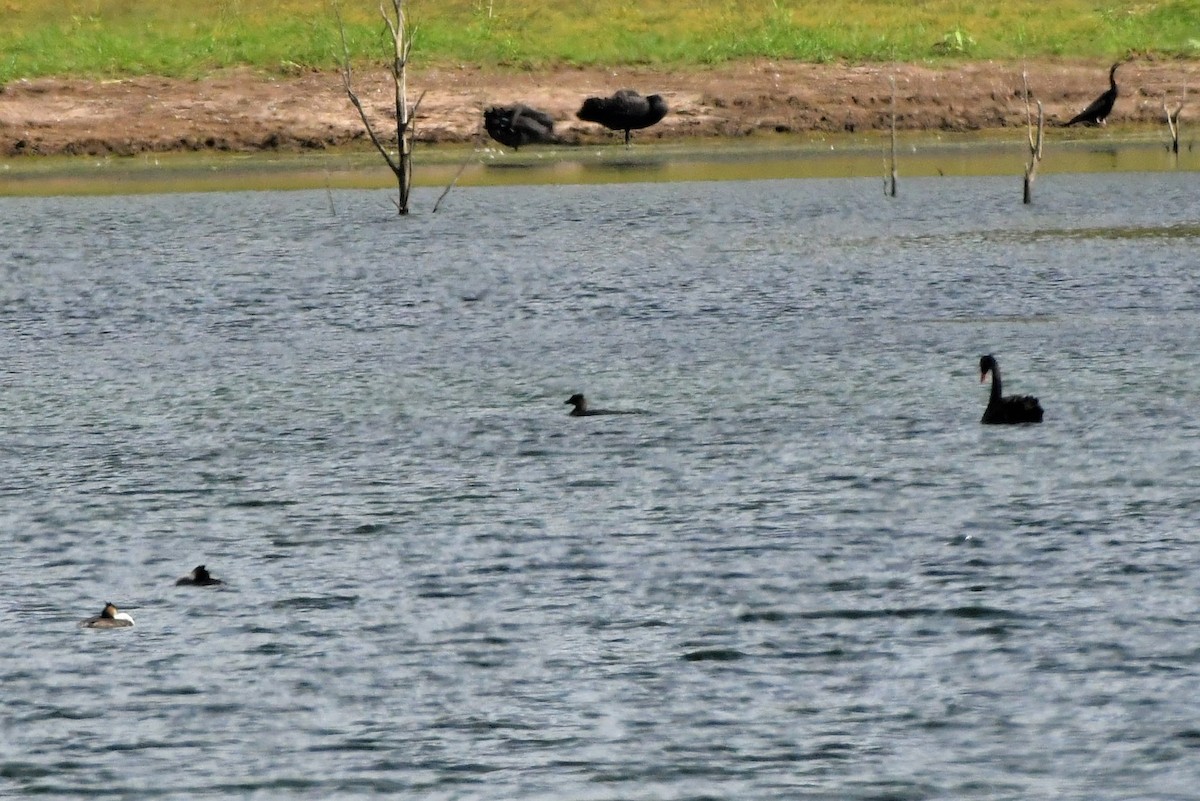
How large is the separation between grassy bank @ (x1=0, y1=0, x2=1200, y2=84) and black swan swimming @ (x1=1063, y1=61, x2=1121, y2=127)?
7.27 metres

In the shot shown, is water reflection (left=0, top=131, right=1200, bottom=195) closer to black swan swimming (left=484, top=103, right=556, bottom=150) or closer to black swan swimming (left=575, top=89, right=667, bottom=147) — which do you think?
black swan swimming (left=484, top=103, right=556, bottom=150)

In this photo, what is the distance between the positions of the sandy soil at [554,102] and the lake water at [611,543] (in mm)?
37154

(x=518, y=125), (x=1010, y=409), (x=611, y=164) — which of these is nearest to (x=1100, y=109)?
(x=611, y=164)

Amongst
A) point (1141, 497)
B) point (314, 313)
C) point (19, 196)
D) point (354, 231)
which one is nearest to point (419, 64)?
point (19, 196)

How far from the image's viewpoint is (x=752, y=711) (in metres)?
13.0

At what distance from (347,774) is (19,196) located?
5596 cm

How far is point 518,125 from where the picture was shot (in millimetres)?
74500

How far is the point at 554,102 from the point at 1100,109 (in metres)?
18.5

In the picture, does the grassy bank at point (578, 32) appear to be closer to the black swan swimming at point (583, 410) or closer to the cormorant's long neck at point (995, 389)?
the black swan swimming at point (583, 410)

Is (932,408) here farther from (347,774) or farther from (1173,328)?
(347,774)

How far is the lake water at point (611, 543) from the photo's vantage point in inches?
491

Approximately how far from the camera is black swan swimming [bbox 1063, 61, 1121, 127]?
68.1 meters

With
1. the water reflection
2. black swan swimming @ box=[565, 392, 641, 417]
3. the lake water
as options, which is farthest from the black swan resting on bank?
the water reflection

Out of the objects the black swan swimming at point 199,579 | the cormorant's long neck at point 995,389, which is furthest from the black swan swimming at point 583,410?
the black swan swimming at point 199,579
